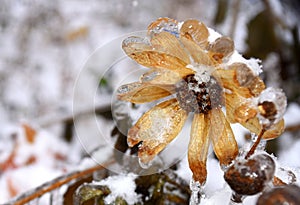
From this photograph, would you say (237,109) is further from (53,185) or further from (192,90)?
(53,185)

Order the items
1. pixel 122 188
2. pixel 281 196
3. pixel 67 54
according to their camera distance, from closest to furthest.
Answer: pixel 281 196 → pixel 122 188 → pixel 67 54

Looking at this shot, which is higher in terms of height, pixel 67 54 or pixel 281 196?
pixel 67 54

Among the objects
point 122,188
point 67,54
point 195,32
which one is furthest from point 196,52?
point 67,54

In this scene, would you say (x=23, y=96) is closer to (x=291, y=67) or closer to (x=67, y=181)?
(x=291, y=67)

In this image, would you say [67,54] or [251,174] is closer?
[251,174]

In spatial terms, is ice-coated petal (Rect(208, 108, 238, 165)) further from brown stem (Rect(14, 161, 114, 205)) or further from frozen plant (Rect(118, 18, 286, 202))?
brown stem (Rect(14, 161, 114, 205))

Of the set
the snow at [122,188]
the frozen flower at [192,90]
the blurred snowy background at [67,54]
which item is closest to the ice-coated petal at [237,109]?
the frozen flower at [192,90]

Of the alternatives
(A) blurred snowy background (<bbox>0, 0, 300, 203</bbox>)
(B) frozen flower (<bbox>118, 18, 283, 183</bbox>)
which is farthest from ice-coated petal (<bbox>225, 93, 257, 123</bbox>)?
(A) blurred snowy background (<bbox>0, 0, 300, 203</bbox>)
